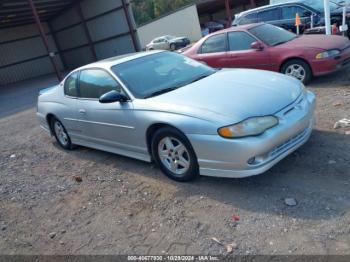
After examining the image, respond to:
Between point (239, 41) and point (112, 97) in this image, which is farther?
point (239, 41)

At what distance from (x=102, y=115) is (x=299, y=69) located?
179 inches

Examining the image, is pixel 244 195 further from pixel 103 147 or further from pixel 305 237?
pixel 103 147

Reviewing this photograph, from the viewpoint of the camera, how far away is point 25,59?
2700 cm

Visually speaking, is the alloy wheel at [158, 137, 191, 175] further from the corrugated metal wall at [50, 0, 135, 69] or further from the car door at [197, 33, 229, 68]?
the corrugated metal wall at [50, 0, 135, 69]

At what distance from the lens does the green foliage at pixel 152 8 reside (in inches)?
2557

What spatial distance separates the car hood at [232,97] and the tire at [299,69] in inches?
122

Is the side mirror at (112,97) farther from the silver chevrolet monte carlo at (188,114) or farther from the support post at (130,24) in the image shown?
the support post at (130,24)

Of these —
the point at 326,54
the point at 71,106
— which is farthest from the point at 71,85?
the point at 326,54

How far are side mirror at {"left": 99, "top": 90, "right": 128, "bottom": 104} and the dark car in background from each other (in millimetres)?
8353

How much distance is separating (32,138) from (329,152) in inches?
246

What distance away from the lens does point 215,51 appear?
8719 mm

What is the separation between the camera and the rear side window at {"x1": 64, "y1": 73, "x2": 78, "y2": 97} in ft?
18.9

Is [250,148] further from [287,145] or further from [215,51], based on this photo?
[215,51]

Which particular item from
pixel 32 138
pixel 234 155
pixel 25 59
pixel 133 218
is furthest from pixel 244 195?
pixel 25 59
